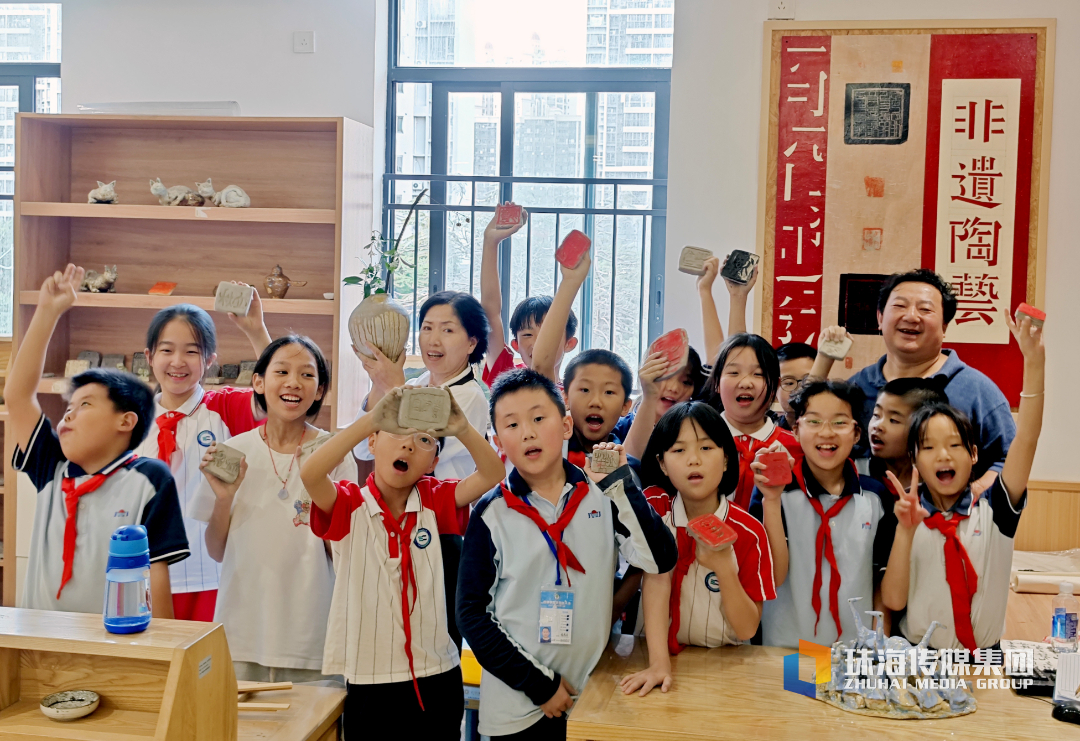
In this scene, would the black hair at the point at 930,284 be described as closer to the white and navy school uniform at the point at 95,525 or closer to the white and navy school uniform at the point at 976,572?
the white and navy school uniform at the point at 976,572

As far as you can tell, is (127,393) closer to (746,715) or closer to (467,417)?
(467,417)

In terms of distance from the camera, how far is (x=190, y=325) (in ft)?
7.81

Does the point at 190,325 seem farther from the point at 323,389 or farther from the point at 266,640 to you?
the point at 266,640

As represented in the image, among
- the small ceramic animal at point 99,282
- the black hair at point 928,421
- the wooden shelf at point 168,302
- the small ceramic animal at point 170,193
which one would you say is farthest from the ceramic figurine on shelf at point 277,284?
the black hair at point 928,421

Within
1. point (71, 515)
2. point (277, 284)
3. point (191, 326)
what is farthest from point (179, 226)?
point (71, 515)

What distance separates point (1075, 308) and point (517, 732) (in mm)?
2862

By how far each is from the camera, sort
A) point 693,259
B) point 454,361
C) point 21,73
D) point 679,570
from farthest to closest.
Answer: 1. point 21,73
2. point 693,259
3. point 454,361
4. point 679,570

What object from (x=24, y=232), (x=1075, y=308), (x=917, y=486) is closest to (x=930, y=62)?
(x=1075, y=308)

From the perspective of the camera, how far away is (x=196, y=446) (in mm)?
2332

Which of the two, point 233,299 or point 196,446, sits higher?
point 233,299

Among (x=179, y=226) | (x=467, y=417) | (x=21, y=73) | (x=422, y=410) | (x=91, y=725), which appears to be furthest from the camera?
(x=21, y=73)

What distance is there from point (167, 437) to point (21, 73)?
2.85m

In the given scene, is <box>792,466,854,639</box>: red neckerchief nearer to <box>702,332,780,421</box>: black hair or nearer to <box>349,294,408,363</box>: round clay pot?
<box>702,332,780,421</box>: black hair

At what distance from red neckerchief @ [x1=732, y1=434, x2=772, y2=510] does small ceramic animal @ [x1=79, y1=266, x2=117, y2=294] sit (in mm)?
2837
